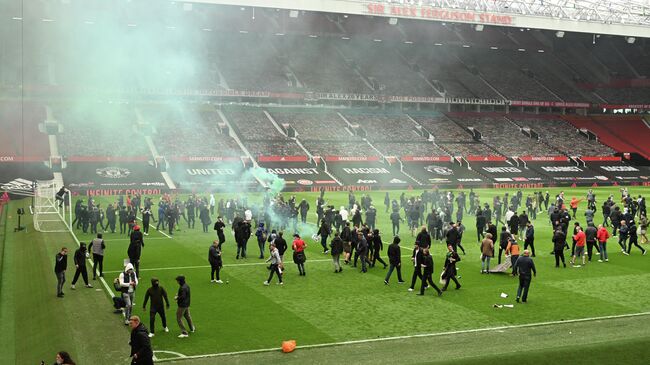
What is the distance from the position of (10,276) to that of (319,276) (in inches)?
370

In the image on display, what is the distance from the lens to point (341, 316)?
54.3 feet

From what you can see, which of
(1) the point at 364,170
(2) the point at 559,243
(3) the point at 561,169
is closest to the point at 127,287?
(2) the point at 559,243

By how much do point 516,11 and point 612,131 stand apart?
23987mm

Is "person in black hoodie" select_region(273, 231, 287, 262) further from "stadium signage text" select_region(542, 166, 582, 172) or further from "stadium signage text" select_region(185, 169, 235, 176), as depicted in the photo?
"stadium signage text" select_region(542, 166, 582, 172)

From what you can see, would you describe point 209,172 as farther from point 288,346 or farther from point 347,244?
point 288,346

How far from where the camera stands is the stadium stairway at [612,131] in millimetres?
75750

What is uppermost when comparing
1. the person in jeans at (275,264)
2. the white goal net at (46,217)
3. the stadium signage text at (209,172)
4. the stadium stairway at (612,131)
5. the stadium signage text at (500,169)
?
the stadium stairway at (612,131)

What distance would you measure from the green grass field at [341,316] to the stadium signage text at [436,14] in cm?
4052

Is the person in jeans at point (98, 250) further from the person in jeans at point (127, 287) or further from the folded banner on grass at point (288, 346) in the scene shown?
the folded banner on grass at point (288, 346)

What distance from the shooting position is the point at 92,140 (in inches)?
2152

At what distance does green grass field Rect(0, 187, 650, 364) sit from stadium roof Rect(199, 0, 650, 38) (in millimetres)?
39343

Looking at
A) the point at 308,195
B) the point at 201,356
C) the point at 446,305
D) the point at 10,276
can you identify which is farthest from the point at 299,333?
the point at 308,195

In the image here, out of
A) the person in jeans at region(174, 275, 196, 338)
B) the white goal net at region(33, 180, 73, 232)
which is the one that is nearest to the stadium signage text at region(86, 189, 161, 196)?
the white goal net at region(33, 180, 73, 232)

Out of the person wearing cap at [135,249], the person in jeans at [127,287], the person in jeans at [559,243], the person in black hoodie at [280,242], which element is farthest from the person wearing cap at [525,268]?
the person wearing cap at [135,249]
